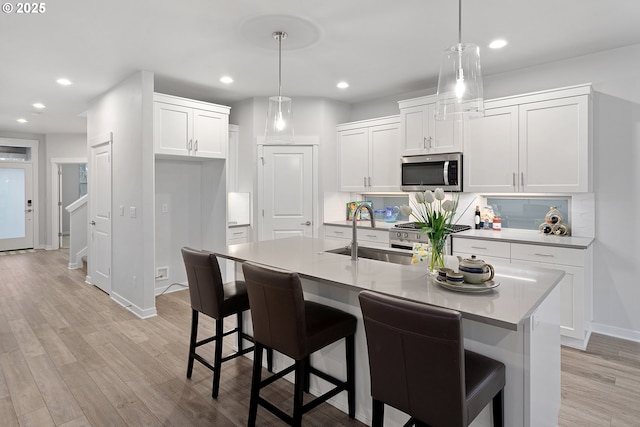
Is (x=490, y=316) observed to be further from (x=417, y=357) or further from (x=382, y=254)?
(x=382, y=254)

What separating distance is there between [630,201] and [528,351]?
9.17ft

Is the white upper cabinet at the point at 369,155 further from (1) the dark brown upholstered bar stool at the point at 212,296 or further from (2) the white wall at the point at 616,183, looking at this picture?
(1) the dark brown upholstered bar stool at the point at 212,296

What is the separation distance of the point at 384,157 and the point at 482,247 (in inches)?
71.2

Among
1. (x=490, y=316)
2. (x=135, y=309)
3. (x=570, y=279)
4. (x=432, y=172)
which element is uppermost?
(x=432, y=172)

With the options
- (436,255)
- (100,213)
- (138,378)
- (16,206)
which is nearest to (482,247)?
(436,255)

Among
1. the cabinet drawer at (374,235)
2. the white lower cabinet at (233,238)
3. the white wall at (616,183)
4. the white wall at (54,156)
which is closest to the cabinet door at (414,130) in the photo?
the cabinet drawer at (374,235)

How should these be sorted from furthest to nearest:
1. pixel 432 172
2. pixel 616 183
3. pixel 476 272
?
pixel 432 172 → pixel 616 183 → pixel 476 272

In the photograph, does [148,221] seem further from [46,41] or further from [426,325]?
[426,325]

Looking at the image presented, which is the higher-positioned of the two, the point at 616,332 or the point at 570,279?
the point at 570,279

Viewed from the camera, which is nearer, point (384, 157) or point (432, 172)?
point (432, 172)

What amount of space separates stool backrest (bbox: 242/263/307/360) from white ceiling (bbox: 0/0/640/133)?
1929mm

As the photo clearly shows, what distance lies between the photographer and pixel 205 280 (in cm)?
249

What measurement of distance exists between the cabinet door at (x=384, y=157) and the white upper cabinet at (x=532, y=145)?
95 cm

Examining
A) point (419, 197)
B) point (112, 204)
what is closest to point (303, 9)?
point (419, 197)
